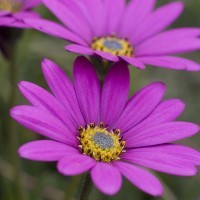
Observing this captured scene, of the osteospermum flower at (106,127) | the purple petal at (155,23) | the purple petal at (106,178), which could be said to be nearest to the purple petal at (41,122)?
the osteospermum flower at (106,127)

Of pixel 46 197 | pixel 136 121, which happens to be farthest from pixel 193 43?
pixel 46 197

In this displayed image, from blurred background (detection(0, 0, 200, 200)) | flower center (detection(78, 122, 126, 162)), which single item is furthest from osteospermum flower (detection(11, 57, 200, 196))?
blurred background (detection(0, 0, 200, 200))

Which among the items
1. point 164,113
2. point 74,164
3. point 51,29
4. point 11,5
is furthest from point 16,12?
point 74,164

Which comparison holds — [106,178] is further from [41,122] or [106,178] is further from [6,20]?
[6,20]

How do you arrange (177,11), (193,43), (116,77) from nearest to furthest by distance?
(116,77)
(193,43)
(177,11)

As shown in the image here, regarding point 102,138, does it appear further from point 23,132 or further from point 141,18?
point 23,132

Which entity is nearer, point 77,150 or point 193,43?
point 77,150
